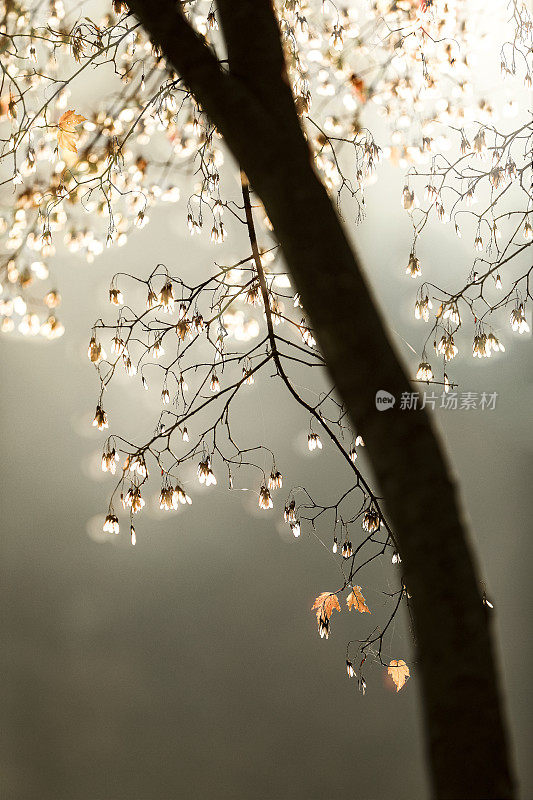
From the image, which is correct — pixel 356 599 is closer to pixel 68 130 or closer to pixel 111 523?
pixel 111 523

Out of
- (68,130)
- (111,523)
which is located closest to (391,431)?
(111,523)

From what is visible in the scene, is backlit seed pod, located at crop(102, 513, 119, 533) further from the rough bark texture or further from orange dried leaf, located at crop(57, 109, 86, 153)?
the rough bark texture

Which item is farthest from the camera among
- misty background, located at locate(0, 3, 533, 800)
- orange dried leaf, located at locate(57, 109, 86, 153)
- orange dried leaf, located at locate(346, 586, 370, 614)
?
misty background, located at locate(0, 3, 533, 800)

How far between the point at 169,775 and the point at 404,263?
2871 millimetres

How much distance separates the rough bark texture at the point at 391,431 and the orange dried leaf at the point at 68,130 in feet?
4.04

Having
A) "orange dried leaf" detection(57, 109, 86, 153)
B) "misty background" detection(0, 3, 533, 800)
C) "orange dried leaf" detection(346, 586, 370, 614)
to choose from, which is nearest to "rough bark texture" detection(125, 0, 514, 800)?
"orange dried leaf" detection(57, 109, 86, 153)

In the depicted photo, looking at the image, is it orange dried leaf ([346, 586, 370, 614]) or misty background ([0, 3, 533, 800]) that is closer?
orange dried leaf ([346, 586, 370, 614])

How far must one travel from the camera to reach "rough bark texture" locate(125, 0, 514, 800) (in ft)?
2.71

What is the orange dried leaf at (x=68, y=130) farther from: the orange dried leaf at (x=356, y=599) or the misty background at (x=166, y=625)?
the orange dried leaf at (x=356, y=599)

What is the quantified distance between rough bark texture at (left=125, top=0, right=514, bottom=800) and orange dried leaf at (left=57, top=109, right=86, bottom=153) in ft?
4.04

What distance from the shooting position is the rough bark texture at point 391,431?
2.71ft

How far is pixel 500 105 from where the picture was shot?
3439 millimetres

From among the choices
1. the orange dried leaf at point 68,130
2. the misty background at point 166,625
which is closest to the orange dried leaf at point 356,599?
the misty background at point 166,625

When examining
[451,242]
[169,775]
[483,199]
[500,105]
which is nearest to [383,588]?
[169,775]
